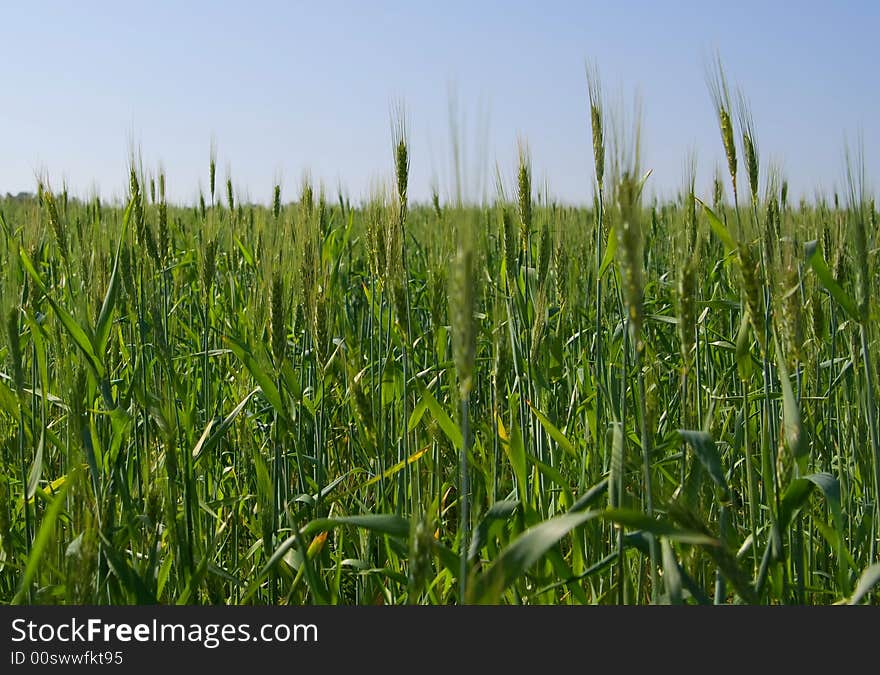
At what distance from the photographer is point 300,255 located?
5.74 feet

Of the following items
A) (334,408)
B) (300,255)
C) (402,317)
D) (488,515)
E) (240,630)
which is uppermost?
(300,255)

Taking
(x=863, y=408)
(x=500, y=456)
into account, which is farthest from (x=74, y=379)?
(x=863, y=408)

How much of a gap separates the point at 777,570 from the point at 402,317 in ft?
2.30

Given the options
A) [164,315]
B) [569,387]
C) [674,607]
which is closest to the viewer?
[674,607]

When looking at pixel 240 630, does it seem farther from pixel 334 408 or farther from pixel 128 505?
pixel 334 408

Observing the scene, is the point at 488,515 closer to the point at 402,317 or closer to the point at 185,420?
the point at 402,317

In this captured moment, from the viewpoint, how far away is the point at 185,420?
5.63 ft

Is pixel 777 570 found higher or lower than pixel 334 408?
lower

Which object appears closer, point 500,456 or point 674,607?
point 674,607

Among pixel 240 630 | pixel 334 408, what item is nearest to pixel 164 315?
pixel 334 408

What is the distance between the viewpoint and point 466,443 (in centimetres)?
81

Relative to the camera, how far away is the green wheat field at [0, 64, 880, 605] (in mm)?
1093

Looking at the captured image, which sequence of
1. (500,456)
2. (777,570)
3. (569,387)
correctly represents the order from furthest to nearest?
(569,387) < (500,456) < (777,570)

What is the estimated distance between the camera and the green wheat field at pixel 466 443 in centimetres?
109
